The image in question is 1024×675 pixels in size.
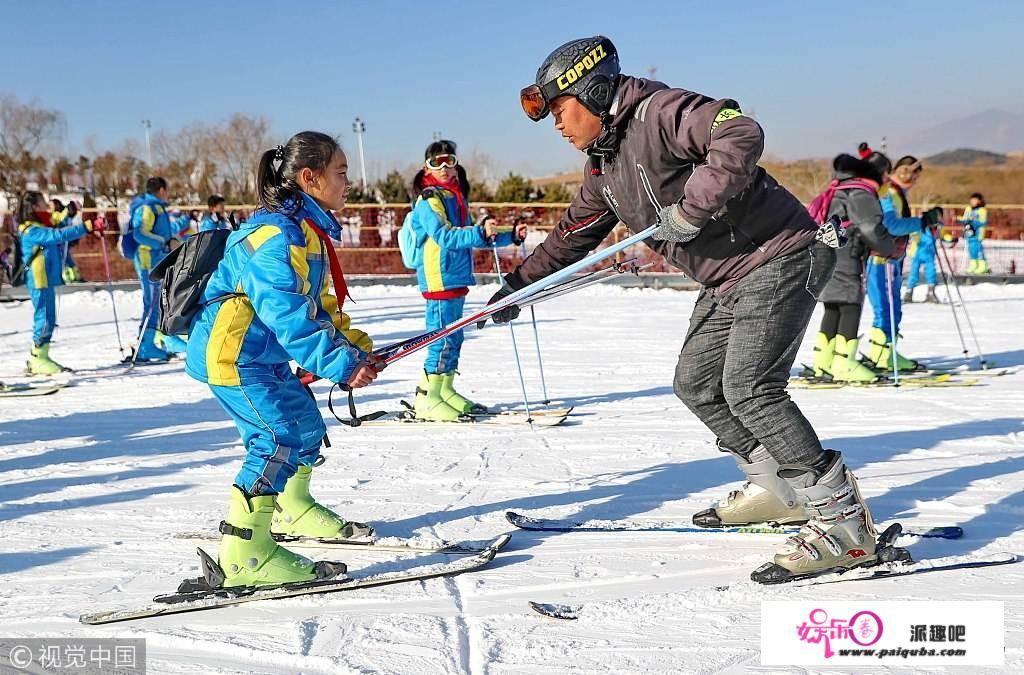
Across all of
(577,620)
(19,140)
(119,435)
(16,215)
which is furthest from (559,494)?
(19,140)

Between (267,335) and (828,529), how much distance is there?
2211mm

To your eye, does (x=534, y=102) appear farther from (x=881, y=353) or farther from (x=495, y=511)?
(x=881, y=353)

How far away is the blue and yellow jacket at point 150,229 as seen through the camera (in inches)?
398

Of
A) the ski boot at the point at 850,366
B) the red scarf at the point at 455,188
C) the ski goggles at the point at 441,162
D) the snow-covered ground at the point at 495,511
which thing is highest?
the ski goggles at the point at 441,162

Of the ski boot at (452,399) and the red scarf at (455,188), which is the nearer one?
the red scarf at (455,188)

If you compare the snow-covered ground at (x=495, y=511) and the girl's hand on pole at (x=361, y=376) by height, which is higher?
the girl's hand on pole at (x=361, y=376)

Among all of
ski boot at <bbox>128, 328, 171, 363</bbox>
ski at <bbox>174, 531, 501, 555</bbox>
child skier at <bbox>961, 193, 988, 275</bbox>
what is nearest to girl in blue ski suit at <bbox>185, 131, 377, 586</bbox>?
ski at <bbox>174, 531, 501, 555</bbox>

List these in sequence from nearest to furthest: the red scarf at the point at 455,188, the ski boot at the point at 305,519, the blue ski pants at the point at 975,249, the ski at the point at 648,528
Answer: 1. the ski at the point at 648,528
2. the ski boot at the point at 305,519
3. the red scarf at the point at 455,188
4. the blue ski pants at the point at 975,249

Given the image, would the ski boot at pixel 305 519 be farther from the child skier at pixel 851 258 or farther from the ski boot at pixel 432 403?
the child skier at pixel 851 258

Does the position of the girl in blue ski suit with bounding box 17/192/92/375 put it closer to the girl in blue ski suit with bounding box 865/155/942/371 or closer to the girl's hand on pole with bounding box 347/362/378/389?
the girl's hand on pole with bounding box 347/362/378/389

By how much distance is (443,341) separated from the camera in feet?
22.6

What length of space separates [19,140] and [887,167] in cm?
3725

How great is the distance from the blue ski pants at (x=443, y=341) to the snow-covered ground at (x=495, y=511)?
0.56 meters

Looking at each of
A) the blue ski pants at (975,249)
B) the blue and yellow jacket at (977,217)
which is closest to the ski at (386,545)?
the blue and yellow jacket at (977,217)
